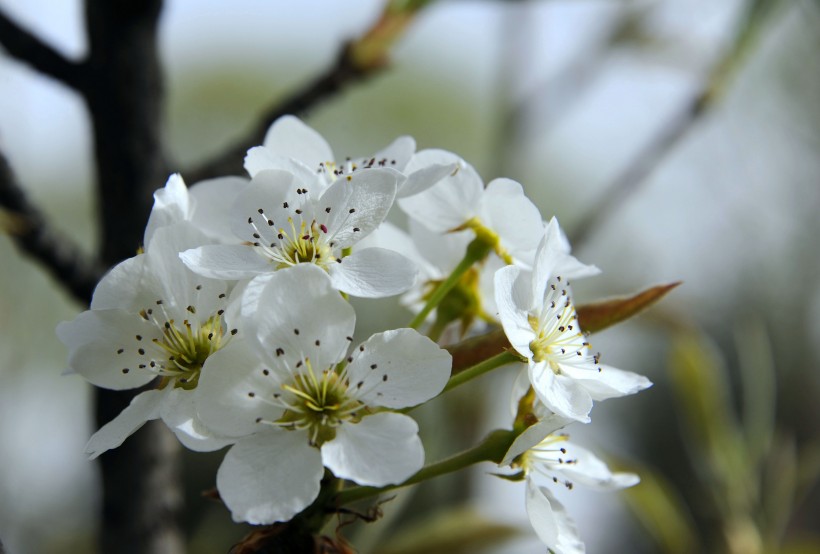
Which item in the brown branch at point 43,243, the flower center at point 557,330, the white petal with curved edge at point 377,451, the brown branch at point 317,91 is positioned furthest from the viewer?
the brown branch at point 317,91

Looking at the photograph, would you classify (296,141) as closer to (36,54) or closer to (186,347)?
(186,347)

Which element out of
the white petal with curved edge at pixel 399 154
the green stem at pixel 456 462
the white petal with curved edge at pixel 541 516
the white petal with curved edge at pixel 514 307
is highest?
the white petal with curved edge at pixel 399 154

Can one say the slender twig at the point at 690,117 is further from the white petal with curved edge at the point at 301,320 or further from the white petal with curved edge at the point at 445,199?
the white petal with curved edge at the point at 301,320

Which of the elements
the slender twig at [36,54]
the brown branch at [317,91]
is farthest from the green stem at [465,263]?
the slender twig at [36,54]

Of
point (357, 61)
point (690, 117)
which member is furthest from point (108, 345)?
point (690, 117)

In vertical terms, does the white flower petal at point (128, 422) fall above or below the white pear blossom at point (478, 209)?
below

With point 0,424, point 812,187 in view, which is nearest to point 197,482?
point 0,424

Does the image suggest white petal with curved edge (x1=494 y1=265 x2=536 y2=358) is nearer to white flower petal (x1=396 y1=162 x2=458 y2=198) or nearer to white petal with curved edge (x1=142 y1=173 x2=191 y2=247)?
white flower petal (x1=396 y1=162 x2=458 y2=198)

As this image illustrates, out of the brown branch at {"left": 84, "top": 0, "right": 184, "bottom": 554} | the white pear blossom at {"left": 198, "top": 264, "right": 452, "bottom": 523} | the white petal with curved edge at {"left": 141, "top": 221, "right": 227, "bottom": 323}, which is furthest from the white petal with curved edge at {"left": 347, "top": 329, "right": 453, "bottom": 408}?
the brown branch at {"left": 84, "top": 0, "right": 184, "bottom": 554}
